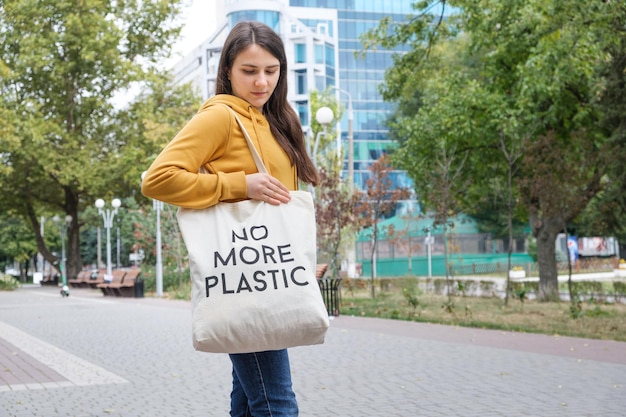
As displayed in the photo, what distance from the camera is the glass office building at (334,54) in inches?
3263

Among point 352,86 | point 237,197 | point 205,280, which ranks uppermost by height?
point 352,86

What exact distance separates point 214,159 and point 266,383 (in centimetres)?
70

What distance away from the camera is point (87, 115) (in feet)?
139

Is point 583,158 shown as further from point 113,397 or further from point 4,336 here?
point 113,397

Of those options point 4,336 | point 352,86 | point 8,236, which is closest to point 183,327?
point 4,336

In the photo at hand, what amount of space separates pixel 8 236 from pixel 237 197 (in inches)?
2788

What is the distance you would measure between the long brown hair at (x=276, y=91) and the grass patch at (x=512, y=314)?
397 inches

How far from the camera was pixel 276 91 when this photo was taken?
3.19m

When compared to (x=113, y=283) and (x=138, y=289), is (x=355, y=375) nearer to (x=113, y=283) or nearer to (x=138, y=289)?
(x=138, y=289)

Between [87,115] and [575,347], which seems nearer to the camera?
[575,347]

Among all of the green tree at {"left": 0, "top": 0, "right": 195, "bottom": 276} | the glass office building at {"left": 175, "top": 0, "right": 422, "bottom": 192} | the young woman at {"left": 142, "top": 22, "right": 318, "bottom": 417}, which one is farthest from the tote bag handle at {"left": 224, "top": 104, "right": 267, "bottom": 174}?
the glass office building at {"left": 175, "top": 0, "right": 422, "bottom": 192}

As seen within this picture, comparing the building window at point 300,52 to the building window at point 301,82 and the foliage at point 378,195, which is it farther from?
the foliage at point 378,195

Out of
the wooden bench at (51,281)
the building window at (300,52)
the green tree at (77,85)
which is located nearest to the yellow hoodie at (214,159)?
the green tree at (77,85)

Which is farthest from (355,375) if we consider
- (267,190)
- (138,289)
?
(138,289)
